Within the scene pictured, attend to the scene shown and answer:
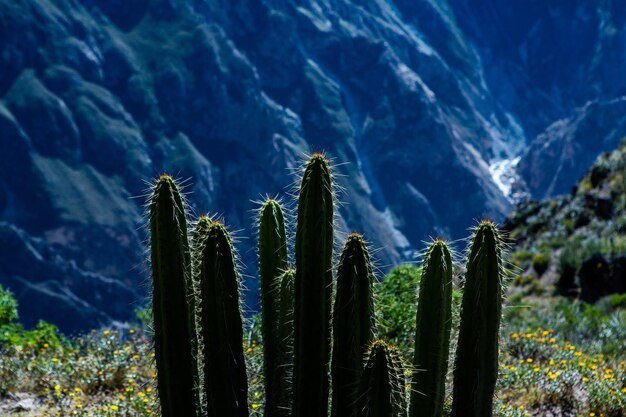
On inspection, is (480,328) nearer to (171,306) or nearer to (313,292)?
(313,292)

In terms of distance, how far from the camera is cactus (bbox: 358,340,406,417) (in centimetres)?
493

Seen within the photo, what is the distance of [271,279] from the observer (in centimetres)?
643

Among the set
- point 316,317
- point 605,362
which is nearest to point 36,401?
point 316,317

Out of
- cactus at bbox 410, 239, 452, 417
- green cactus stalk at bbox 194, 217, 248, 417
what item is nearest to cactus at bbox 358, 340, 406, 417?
cactus at bbox 410, 239, 452, 417

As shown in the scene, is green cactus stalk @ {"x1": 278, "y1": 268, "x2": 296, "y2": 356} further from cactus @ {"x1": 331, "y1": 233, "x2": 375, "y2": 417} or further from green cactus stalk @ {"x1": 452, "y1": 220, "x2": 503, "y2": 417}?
green cactus stalk @ {"x1": 452, "y1": 220, "x2": 503, "y2": 417}

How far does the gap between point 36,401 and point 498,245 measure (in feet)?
16.4

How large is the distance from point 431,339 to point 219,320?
59.8 inches

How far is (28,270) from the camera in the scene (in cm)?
18275

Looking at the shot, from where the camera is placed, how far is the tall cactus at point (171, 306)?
5.57m

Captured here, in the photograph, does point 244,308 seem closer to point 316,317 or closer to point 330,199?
point 316,317

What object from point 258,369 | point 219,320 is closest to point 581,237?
point 258,369

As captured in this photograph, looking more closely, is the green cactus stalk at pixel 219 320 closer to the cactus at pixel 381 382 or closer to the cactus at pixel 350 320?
the cactus at pixel 350 320

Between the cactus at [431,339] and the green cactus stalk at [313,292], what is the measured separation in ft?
2.16

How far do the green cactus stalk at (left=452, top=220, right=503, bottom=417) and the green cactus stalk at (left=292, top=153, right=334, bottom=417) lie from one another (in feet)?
3.16
